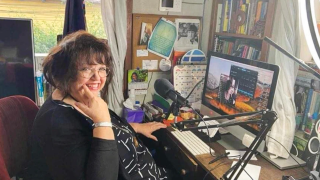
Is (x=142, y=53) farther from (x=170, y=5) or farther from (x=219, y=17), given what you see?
(x=219, y=17)

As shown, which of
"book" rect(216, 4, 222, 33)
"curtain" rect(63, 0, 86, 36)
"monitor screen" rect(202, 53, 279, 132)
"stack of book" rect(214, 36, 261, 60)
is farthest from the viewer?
"book" rect(216, 4, 222, 33)

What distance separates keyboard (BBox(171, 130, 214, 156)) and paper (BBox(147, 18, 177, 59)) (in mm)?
707

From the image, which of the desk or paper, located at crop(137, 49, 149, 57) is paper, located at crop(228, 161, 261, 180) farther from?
paper, located at crop(137, 49, 149, 57)

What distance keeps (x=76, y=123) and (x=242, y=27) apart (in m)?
1.19

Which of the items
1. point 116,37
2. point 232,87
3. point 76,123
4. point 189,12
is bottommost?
point 76,123

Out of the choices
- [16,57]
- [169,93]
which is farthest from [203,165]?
[16,57]

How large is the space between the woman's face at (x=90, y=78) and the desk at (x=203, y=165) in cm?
56

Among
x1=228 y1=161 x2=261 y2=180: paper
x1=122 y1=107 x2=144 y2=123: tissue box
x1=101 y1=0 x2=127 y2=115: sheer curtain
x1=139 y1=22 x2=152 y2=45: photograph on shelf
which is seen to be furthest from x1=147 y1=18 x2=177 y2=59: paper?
x1=228 y1=161 x2=261 y2=180: paper

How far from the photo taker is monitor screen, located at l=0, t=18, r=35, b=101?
1.63 metres

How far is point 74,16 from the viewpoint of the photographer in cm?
164

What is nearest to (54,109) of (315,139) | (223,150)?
(223,150)

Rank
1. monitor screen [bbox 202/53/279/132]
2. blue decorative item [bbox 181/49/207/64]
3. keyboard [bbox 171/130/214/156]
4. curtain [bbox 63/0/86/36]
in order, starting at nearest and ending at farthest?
1. monitor screen [bbox 202/53/279/132]
2. keyboard [bbox 171/130/214/156]
3. curtain [bbox 63/0/86/36]
4. blue decorative item [bbox 181/49/207/64]

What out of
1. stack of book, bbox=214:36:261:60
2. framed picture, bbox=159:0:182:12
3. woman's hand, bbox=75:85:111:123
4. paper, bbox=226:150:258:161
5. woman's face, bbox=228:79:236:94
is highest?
framed picture, bbox=159:0:182:12

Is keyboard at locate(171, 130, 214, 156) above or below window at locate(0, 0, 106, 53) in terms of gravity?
below
